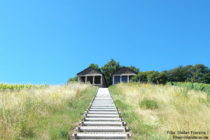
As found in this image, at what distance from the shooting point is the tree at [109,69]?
138 ft

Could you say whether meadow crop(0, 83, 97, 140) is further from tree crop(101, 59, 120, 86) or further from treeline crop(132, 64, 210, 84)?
treeline crop(132, 64, 210, 84)

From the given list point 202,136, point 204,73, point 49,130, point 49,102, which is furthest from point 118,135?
point 204,73

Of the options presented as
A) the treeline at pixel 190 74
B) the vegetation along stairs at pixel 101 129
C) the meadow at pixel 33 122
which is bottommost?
the vegetation along stairs at pixel 101 129

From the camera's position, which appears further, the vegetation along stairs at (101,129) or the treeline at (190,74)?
the treeline at (190,74)

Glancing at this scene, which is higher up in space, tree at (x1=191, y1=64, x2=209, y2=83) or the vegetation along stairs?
tree at (x1=191, y1=64, x2=209, y2=83)

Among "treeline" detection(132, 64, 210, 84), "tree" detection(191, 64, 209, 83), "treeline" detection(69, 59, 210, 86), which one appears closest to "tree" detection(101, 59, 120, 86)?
"treeline" detection(69, 59, 210, 86)

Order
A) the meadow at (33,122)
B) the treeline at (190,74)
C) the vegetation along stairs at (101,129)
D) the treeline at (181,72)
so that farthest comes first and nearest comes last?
the treeline at (190,74)
the treeline at (181,72)
the vegetation along stairs at (101,129)
the meadow at (33,122)

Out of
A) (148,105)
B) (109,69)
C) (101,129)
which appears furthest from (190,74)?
(101,129)

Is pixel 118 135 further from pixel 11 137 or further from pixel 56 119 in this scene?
pixel 11 137

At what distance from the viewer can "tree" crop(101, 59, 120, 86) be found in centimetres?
4204

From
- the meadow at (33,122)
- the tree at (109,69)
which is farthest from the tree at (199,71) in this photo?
the meadow at (33,122)

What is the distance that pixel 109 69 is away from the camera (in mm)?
43125

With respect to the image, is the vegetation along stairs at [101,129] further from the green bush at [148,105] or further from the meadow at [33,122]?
the green bush at [148,105]

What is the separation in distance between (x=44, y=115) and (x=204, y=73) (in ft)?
178
